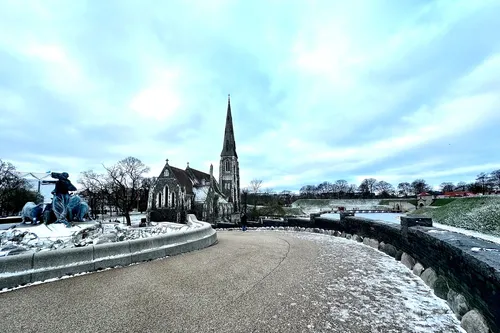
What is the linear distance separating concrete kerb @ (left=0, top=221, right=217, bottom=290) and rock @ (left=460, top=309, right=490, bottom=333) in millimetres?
6788

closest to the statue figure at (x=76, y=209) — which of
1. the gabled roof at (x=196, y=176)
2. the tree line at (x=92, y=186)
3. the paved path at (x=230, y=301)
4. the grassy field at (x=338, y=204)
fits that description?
the paved path at (x=230, y=301)

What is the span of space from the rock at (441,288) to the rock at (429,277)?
0.20 m

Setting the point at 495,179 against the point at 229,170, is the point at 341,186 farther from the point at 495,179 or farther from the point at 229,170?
the point at 229,170

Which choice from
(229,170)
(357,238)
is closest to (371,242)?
(357,238)

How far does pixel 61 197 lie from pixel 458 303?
42.1ft

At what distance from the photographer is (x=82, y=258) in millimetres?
5992

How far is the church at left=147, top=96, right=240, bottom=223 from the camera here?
40.7 m

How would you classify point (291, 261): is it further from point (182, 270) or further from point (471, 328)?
point (471, 328)

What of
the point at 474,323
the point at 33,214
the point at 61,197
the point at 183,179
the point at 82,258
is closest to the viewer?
the point at 474,323

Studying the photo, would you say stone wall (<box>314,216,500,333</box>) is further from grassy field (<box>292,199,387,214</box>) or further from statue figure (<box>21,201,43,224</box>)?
grassy field (<box>292,199,387,214</box>)

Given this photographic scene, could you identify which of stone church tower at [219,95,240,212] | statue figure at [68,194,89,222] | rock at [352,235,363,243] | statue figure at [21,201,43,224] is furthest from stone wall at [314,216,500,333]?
stone church tower at [219,95,240,212]

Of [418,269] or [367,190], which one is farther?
[367,190]

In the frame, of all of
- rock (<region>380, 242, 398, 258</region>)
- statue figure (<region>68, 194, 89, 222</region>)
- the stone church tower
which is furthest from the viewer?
the stone church tower

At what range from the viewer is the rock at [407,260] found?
6.84 m
